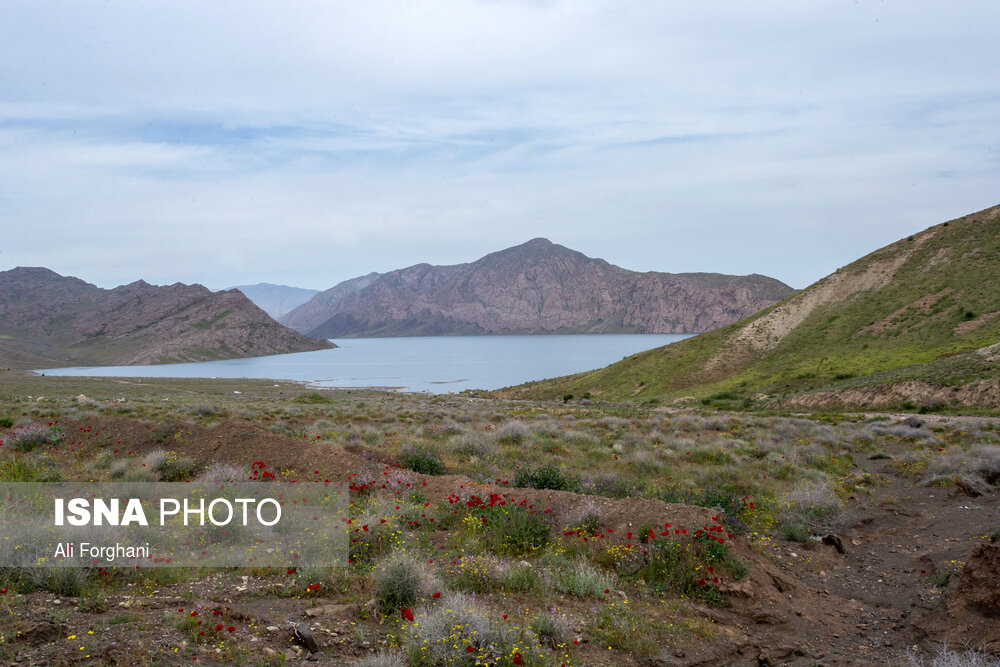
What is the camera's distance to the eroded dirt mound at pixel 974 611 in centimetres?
555

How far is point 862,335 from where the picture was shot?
45375mm

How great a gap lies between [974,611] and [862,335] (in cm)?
4665

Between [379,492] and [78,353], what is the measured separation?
772 ft

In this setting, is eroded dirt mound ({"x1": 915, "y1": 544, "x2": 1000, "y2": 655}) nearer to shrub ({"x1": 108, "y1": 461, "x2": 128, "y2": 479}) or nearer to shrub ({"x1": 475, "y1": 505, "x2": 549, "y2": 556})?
shrub ({"x1": 475, "y1": 505, "x2": 549, "y2": 556})

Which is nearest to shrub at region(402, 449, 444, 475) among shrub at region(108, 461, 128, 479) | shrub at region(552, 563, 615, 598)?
shrub at region(108, 461, 128, 479)

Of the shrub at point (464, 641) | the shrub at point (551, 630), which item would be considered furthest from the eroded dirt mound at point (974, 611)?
the shrub at point (464, 641)

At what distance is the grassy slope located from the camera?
38594mm

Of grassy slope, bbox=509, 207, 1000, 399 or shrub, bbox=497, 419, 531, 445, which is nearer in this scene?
shrub, bbox=497, 419, 531, 445

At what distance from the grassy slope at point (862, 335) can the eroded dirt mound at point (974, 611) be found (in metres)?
30.6

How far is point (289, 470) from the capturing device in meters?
11.1

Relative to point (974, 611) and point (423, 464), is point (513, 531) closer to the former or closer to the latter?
point (423, 464)

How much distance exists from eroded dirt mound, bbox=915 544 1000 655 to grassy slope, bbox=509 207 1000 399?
30.6 meters

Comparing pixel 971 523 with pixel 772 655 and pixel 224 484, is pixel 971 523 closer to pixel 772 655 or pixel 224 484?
→ pixel 772 655

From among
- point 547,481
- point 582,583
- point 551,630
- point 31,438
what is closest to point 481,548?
point 582,583
